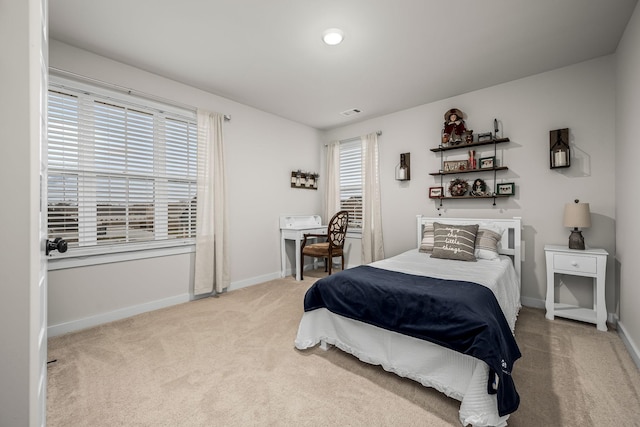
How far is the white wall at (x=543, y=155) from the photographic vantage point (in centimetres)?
269

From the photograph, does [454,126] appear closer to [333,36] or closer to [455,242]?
[455,242]

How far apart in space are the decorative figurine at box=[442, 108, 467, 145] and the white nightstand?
1.61m

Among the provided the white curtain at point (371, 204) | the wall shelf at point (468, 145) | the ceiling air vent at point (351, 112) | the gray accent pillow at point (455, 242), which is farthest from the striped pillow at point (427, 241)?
the ceiling air vent at point (351, 112)

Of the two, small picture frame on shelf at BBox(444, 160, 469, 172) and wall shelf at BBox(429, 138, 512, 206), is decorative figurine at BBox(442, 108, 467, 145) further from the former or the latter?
small picture frame on shelf at BBox(444, 160, 469, 172)

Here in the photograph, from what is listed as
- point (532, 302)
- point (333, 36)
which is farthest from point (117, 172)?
point (532, 302)

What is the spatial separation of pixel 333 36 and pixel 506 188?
2551 millimetres

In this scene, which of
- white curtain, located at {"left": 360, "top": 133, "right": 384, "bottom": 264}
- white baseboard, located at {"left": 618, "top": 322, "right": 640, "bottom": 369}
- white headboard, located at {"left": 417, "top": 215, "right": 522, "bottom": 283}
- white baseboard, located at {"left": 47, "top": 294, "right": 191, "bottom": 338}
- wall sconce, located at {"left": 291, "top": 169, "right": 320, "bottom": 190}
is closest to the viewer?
white baseboard, located at {"left": 618, "top": 322, "right": 640, "bottom": 369}

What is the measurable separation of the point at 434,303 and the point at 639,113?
209cm

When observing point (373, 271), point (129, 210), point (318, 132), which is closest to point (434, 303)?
point (373, 271)

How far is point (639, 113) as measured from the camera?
1.98 meters

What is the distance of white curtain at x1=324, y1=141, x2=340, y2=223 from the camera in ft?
15.8

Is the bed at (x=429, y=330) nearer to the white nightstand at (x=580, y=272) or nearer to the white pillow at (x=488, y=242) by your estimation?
the white pillow at (x=488, y=242)

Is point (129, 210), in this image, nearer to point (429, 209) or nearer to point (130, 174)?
point (130, 174)

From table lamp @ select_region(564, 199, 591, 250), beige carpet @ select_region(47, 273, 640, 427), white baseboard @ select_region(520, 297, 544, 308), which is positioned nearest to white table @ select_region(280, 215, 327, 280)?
beige carpet @ select_region(47, 273, 640, 427)
